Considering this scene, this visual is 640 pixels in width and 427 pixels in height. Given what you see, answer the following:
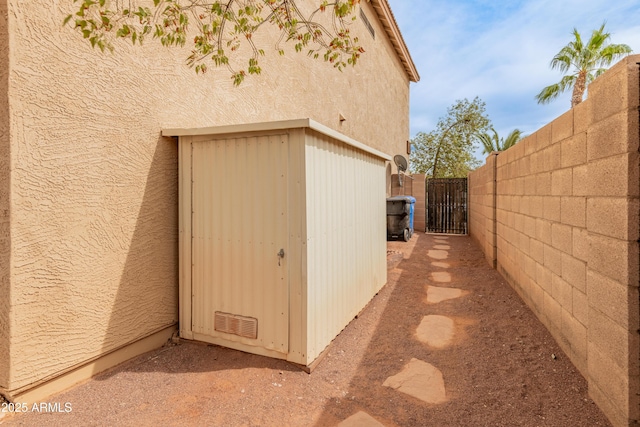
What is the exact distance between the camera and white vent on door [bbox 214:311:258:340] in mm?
3090

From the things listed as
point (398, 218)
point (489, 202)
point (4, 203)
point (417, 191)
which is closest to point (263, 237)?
point (4, 203)

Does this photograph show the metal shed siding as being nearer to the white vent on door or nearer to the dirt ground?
the dirt ground

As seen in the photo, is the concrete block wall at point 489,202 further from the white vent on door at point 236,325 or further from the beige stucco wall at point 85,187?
the beige stucco wall at point 85,187

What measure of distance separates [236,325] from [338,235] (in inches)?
54.0

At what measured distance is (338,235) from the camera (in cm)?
364

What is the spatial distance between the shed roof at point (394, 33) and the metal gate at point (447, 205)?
5.81m

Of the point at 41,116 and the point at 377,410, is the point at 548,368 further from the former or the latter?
the point at 41,116

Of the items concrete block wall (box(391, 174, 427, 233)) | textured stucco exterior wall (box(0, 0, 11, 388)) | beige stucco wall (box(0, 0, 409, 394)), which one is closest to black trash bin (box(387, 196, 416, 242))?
concrete block wall (box(391, 174, 427, 233))

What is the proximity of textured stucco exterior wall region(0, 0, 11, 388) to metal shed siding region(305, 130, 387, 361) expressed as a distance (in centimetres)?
207

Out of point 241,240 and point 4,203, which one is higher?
point 4,203

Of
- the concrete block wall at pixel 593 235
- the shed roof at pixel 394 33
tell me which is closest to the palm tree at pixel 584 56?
the shed roof at pixel 394 33

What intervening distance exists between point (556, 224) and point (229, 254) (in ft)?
10.7

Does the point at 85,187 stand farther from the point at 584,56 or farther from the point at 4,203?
the point at 584,56

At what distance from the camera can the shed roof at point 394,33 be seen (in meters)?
11.3
